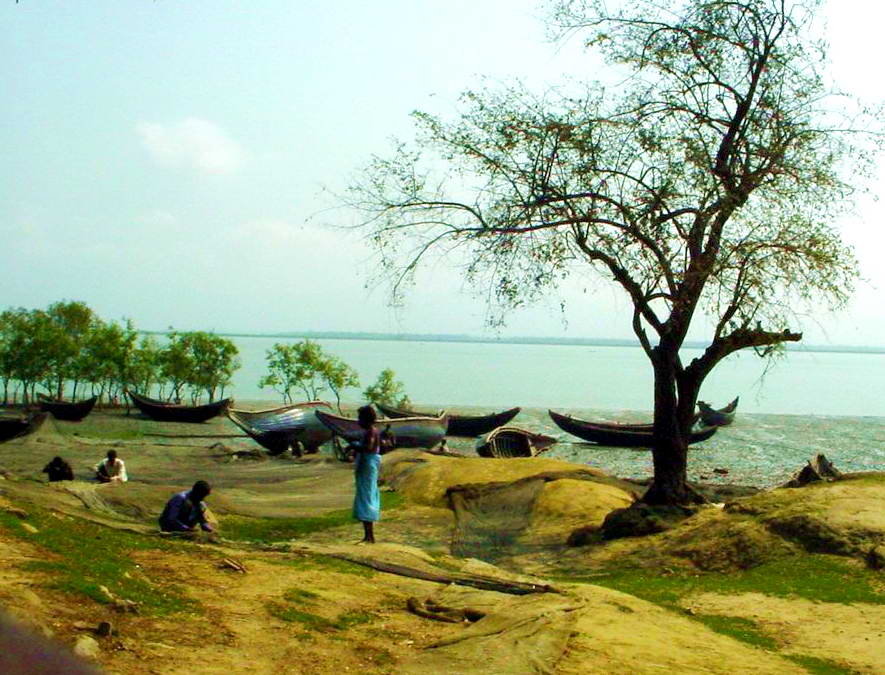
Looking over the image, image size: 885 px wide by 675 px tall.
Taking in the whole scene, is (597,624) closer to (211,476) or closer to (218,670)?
(218,670)

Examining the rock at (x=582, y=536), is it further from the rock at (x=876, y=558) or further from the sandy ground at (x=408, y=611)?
the rock at (x=876, y=558)

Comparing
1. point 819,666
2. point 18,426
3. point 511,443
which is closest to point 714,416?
point 511,443

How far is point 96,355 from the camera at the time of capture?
44438mm

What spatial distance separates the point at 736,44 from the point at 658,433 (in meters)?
6.17

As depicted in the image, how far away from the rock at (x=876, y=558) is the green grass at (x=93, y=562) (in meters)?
7.61

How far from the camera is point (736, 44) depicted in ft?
47.5

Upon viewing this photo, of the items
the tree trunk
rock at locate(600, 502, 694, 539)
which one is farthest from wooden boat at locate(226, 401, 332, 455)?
rock at locate(600, 502, 694, 539)

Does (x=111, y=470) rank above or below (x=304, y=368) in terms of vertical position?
below

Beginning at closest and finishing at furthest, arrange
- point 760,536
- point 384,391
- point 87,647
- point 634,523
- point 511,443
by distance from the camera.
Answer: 1. point 87,647
2. point 760,536
3. point 634,523
4. point 511,443
5. point 384,391

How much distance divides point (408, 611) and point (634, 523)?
21.6 ft

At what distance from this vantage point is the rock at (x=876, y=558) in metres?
10.5

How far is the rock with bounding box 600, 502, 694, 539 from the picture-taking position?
13250 mm

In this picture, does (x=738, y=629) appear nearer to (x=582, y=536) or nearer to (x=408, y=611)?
(x=408, y=611)

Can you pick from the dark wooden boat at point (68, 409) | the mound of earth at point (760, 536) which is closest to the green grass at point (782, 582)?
the mound of earth at point (760, 536)
